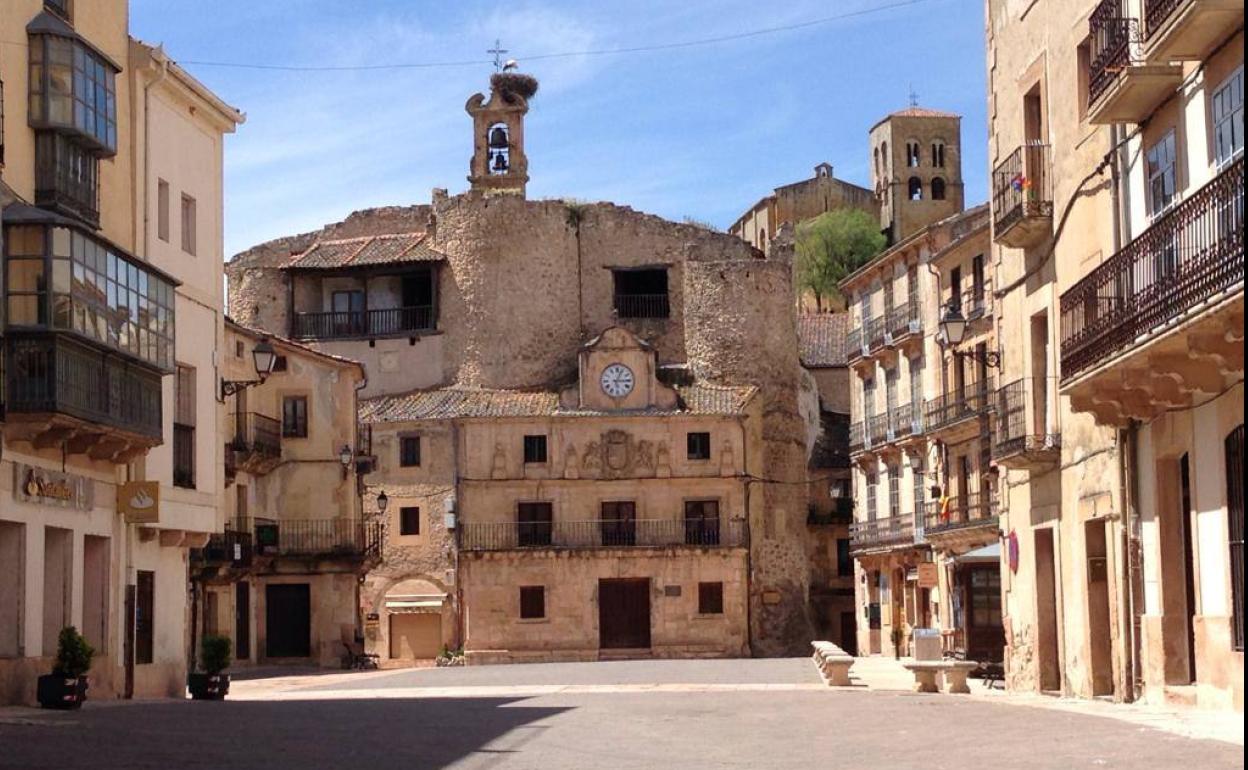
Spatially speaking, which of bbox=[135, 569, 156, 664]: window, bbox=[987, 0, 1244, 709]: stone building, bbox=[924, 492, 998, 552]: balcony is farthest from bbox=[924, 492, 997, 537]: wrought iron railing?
bbox=[135, 569, 156, 664]: window

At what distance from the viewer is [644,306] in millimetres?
71000

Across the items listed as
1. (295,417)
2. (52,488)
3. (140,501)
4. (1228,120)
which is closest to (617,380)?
(295,417)

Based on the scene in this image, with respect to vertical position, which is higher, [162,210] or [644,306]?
[644,306]

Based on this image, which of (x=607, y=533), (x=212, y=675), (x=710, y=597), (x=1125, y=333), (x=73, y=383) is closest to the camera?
(x=1125, y=333)

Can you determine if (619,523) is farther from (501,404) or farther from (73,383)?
(73,383)

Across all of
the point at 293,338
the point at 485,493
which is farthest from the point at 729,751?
the point at 293,338

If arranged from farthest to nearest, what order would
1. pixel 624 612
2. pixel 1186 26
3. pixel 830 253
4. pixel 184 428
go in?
pixel 830 253
pixel 624 612
pixel 184 428
pixel 1186 26

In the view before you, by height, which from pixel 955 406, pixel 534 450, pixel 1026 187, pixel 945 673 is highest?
pixel 1026 187

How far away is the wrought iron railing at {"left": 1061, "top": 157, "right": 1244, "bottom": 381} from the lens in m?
16.7

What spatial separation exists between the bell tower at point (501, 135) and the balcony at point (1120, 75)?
1903 inches

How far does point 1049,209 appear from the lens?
25.5 m

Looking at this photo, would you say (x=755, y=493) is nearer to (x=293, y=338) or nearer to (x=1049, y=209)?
(x=293, y=338)

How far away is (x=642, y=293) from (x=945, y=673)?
140ft

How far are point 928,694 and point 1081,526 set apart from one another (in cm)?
474
